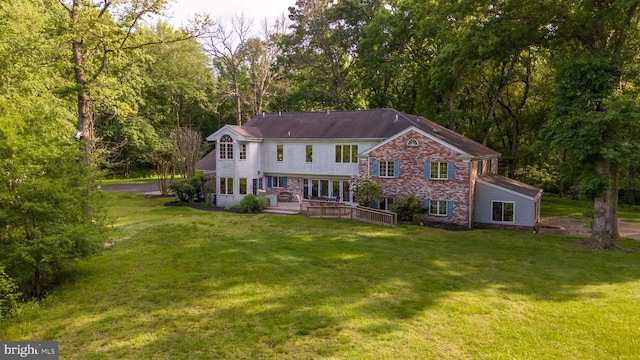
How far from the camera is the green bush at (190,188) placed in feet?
99.9

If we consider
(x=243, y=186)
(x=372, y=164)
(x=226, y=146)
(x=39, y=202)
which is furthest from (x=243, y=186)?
(x=39, y=202)

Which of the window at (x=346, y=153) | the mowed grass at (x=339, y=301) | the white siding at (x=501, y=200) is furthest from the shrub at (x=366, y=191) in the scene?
the white siding at (x=501, y=200)

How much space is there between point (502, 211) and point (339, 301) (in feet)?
53.4

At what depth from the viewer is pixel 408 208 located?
2442 centimetres

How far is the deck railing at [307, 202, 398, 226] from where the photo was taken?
938 inches

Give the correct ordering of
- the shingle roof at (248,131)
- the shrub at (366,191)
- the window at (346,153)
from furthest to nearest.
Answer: the shingle roof at (248,131) → the window at (346,153) → the shrub at (366,191)

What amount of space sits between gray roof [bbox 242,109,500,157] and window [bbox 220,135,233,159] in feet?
3.11

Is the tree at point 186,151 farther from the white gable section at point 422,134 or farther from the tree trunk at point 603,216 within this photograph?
the tree trunk at point 603,216

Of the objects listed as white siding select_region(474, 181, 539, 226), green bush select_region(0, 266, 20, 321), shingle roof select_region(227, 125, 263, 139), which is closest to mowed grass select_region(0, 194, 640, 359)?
green bush select_region(0, 266, 20, 321)

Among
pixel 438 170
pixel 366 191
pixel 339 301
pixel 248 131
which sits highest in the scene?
pixel 248 131

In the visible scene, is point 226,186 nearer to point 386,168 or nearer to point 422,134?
point 386,168

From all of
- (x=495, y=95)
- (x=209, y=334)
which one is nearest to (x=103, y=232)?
(x=209, y=334)

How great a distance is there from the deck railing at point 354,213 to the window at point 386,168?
2994 millimetres

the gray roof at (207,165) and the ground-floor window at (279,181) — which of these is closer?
the ground-floor window at (279,181)
